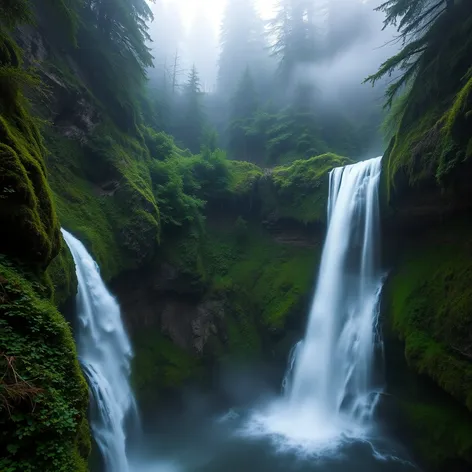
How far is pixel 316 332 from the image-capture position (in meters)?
14.5

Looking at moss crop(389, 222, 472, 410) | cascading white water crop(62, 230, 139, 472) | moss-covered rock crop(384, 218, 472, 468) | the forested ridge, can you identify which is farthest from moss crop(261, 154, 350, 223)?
cascading white water crop(62, 230, 139, 472)

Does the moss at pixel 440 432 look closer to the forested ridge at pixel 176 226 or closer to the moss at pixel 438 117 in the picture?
the forested ridge at pixel 176 226

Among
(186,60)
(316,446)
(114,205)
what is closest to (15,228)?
(114,205)

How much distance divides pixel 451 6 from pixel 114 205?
14420 millimetres

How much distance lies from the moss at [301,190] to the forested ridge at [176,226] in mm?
91

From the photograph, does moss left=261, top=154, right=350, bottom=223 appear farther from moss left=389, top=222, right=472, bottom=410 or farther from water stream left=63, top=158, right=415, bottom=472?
moss left=389, top=222, right=472, bottom=410

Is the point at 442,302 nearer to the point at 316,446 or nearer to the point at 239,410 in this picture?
the point at 316,446

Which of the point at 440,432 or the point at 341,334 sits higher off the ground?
Result: the point at 341,334

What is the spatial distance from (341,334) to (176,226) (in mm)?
8746

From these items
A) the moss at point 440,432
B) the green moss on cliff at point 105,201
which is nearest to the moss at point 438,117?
the moss at point 440,432

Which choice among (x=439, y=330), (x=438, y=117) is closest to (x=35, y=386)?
(x=439, y=330)

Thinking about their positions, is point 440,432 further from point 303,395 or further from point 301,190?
point 301,190

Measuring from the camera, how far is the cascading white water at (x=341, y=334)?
11633mm

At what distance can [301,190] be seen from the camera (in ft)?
62.0
